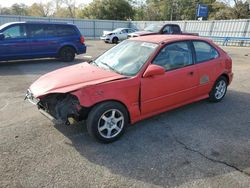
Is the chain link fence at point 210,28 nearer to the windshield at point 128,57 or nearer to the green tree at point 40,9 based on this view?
the windshield at point 128,57

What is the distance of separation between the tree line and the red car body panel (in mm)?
36198

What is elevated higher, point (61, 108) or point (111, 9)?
point (111, 9)

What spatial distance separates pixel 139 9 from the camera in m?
56.2

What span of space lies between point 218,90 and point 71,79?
11.3ft

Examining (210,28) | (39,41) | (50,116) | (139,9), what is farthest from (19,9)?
(50,116)

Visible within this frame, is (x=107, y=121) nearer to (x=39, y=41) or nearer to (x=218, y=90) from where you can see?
(x=218, y=90)

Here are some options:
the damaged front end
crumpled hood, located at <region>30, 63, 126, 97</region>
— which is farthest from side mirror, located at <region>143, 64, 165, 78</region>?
the damaged front end

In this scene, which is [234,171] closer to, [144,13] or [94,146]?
[94,146]

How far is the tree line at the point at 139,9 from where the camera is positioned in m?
36.2

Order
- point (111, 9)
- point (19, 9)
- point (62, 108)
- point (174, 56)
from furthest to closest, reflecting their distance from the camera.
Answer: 1. point (19, 9)
2. point (111, 9)
3. point (174, 56)
4. point (62, 108)

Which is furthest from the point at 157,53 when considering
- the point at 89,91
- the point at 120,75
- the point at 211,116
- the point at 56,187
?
the point at 56,187

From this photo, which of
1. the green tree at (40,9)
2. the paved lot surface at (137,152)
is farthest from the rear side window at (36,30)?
the green tree at (40,9)

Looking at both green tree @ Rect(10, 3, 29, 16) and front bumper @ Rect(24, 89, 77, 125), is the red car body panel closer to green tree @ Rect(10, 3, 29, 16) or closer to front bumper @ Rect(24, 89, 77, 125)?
front bumper @ Rect(24, 89, 77, 125)

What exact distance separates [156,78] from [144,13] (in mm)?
54291
